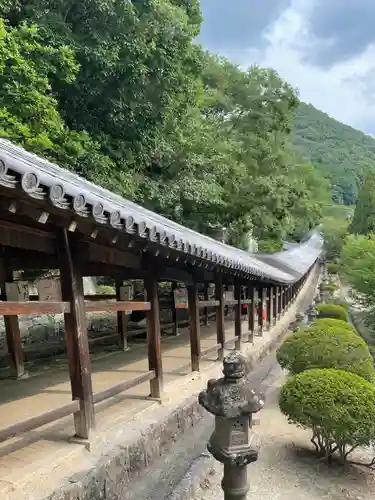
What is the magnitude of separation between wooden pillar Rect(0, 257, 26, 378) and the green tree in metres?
32.6

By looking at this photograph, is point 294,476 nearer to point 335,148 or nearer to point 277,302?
point 277,302

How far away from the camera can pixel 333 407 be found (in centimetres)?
568

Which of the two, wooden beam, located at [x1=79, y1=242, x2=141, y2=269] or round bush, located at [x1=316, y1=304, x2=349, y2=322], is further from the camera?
round bush, located at [x1=316, y1=304, x2=349, y2=322]

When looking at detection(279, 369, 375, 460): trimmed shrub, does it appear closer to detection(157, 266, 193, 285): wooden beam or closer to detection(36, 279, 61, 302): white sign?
detection(157, 266, 193, 285): wooden beam

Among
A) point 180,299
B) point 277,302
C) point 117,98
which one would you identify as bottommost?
point 277,302

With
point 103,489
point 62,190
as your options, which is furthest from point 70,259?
point 103,489

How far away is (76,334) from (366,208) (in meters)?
36.6

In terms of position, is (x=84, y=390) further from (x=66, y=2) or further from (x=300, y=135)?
(x=300, y=135)

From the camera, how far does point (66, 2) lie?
9.91 meters

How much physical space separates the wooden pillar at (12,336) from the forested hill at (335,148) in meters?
86.2

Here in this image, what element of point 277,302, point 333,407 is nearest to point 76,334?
point 333,407

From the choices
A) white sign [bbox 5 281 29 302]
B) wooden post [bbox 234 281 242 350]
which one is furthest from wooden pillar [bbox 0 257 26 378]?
wooden post [bbox 234 281 242 350]

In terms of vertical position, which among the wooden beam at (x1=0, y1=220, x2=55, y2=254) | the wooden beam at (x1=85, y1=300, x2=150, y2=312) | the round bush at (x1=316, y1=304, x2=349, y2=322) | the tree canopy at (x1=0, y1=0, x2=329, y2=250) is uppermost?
the tree canopy at (x1=0, y1=0, x2=329, y2=250)

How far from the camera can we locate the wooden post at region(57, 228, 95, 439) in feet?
15.3
